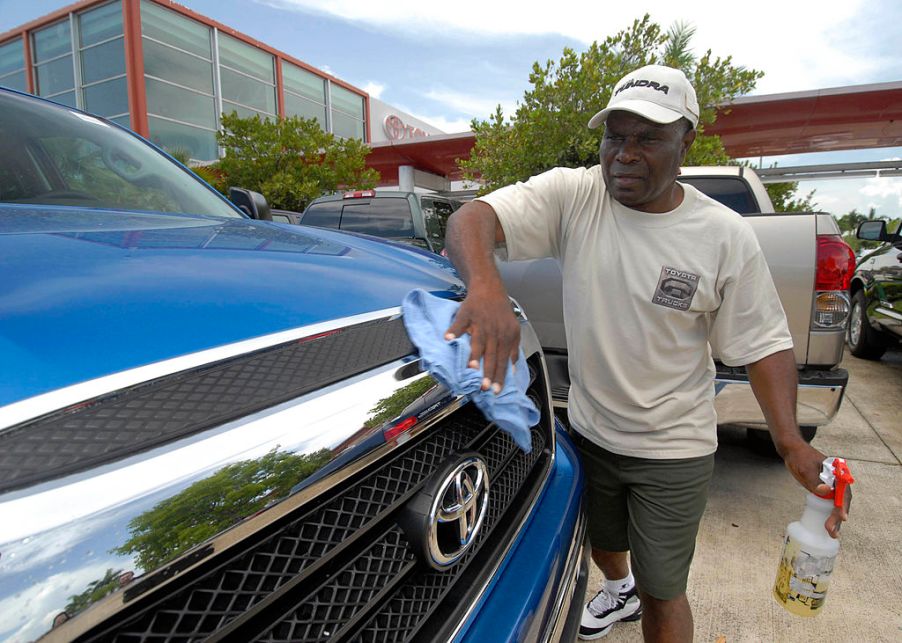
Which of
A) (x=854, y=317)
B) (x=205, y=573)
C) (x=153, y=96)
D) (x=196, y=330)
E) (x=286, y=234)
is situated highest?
(x=153, y=96)

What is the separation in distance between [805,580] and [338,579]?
1.41 m

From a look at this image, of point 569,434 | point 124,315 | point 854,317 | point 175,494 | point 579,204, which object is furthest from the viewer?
point 854,317

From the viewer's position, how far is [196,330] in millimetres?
841

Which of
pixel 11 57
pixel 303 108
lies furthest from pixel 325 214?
pixel 11 57

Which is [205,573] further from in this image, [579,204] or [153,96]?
[153,96]

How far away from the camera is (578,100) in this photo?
284 inches

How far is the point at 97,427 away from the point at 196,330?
0.22 meters

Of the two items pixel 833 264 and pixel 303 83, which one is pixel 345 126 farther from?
pixel 833 264

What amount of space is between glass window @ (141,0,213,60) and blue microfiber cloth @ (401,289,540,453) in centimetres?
2230

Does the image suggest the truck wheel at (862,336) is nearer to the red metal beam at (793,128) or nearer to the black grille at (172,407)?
the black grille at (172,407)

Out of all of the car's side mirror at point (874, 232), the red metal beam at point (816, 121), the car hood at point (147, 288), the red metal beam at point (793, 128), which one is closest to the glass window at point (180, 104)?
the red metal beam at point (793, 128)

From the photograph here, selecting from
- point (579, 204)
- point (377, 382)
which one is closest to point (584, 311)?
point (579, 204)

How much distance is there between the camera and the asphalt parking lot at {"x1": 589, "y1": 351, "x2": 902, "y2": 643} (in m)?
2.07

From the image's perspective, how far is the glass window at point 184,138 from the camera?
61.7ft
